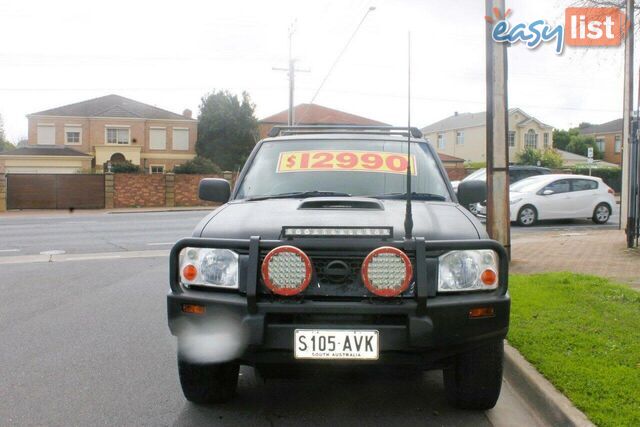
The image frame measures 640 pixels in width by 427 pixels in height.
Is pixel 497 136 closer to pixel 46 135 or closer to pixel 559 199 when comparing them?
pixel 559 199

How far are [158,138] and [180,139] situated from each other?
198 centimetres

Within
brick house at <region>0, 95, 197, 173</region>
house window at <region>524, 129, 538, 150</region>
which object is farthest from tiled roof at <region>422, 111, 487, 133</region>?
brick house at <region>0, 95, 197, 173</region>

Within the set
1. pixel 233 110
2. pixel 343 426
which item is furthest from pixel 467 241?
pixel 233 110

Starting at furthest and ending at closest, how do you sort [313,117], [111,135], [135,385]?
[313,117] → [111,135] → [135,385]

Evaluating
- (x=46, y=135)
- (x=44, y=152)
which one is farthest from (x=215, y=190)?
(x=46, y=135)

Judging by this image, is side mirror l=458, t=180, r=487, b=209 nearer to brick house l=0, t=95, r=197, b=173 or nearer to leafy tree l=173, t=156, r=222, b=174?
leafy tree l=173, t=156, r=222, b=174

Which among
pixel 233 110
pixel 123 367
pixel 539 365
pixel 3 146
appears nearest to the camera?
pixel 539 365

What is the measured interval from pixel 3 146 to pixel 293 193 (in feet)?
355

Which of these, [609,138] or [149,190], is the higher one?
[609,138]

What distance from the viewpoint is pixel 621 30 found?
9359 millimetres

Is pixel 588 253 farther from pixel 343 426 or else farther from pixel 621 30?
pixel 343 426

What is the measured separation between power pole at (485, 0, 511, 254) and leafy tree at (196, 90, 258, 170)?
51.5 meters

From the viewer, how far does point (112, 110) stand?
184 ft

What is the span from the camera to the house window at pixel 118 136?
55.7 meters
